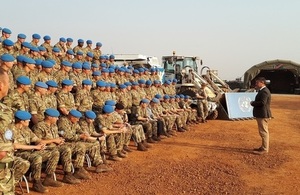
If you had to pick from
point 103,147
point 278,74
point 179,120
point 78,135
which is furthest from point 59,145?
point 278,74

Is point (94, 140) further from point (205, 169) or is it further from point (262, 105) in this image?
point (262, 105)

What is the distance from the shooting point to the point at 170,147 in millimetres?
9250

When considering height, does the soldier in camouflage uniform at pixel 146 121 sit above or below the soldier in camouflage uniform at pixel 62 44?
below

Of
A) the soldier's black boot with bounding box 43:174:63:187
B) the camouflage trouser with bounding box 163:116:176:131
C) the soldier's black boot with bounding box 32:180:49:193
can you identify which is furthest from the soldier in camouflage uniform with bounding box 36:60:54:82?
the camouflage trouser with bounding box 163:116:176:131

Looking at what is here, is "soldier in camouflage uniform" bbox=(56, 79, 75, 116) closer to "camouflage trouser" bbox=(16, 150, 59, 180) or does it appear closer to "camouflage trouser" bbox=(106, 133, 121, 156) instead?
"camouflage trouser" bbox=(106, 133, 121, 156)

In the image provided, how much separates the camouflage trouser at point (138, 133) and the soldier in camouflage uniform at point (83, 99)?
138 cm

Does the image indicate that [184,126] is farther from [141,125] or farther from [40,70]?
[40,70]

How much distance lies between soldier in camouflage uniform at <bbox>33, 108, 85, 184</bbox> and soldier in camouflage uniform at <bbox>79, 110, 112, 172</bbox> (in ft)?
1.50

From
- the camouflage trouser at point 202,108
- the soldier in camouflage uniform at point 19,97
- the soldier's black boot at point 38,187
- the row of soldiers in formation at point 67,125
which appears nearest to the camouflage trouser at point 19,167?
the row of soldiers in formation at point 67,125

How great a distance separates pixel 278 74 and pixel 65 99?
89.4 feet

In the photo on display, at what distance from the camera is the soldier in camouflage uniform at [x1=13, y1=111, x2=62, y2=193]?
541 cm

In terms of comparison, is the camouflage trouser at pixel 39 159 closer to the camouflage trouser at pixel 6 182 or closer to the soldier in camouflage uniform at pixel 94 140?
the soldier in camouflage uniform at pixel 94 140

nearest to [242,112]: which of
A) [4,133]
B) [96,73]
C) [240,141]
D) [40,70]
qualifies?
[240,141]

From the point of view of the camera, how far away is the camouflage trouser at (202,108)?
1358cm
